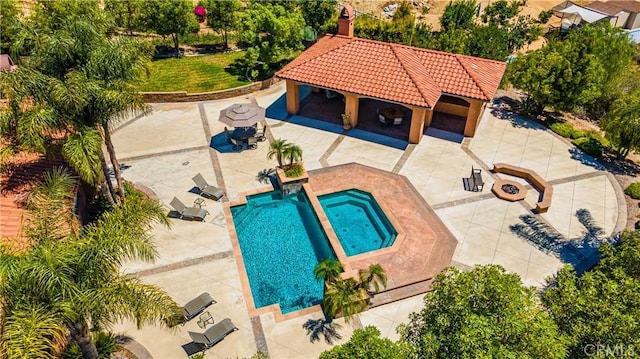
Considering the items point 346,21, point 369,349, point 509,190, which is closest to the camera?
point 369,349

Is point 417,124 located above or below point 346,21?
below

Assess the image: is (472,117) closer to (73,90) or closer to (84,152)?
(84,152)

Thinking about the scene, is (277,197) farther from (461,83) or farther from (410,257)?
(461,83)

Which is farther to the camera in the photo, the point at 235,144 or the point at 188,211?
the point at 235,144

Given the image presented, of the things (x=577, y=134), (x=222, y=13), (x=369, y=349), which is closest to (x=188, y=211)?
(x=369, y=349)

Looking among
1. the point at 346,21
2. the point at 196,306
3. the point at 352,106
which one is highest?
the point at 346,21

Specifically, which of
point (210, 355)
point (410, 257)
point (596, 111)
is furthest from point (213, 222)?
point (596, 111)
